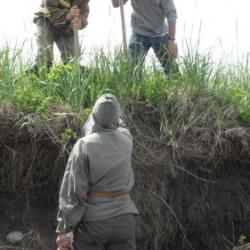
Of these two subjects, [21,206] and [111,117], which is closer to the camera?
[111,117]

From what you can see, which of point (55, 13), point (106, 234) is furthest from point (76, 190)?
point (55, 13)

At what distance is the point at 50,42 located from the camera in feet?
20.6

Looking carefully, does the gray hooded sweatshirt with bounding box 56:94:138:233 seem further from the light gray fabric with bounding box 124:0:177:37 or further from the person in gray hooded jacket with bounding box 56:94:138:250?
the light gray fabric with bounding box 124:0:177:37

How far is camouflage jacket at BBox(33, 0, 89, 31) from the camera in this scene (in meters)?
6.24

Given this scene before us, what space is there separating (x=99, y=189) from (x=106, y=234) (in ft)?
0.93

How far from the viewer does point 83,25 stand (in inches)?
248

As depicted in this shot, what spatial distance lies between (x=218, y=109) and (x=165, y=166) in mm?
711

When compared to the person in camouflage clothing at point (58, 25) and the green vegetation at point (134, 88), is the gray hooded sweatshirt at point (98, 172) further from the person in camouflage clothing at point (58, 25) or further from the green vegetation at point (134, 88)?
the person in camouflage clothing at point (58, 25)

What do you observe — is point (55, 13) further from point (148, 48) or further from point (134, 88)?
point (134, 88)

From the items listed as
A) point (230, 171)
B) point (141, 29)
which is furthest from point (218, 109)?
point (141, 29)

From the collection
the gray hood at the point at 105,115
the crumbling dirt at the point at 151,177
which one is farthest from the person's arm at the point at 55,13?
the gray hood at the point at 105,115

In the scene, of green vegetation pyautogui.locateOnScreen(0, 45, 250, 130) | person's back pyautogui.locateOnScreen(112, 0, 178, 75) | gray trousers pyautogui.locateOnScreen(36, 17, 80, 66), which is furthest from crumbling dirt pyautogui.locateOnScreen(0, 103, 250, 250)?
gray trousers pyautogui.locateOnScreen(36, 17, 80, 66)

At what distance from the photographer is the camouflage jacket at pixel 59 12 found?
20.5 feet

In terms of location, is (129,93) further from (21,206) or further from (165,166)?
(21,206)
